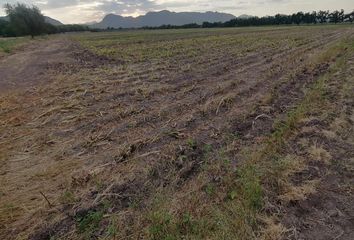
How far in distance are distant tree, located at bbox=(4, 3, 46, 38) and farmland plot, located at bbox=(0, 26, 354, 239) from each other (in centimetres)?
6335

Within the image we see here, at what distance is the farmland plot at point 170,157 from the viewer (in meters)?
4.41

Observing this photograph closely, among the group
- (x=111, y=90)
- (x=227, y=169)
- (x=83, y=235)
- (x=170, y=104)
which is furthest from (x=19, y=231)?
(x=111, y=90)

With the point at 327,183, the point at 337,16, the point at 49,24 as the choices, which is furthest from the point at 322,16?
the point at 327,183

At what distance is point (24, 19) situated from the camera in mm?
67875

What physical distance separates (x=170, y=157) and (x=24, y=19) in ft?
233

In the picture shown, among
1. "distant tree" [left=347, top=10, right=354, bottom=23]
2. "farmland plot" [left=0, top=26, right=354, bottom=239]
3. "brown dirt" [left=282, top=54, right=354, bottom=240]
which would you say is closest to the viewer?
"brown dirt" [left=282, top=54, right=354, bottom=240]

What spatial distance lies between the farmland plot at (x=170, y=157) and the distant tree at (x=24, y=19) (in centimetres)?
6335

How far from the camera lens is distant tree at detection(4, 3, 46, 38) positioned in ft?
223

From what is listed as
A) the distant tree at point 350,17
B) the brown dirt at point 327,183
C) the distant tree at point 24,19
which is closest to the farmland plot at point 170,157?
the brown dirt at point 327,183

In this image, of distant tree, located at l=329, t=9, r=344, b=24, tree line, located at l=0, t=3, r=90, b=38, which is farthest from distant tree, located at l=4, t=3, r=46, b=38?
distant tree, located at l=329, t=9, r=344, b=24

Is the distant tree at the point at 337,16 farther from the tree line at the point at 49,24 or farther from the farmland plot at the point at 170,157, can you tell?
the farmland plot at the point at 170,157

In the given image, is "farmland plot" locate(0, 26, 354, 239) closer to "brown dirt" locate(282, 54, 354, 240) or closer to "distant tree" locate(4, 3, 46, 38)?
"brown dirt" locate(282, 54, 354, 240)

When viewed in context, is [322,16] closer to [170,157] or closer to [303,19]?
[303,19]

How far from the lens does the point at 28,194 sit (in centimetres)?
522
